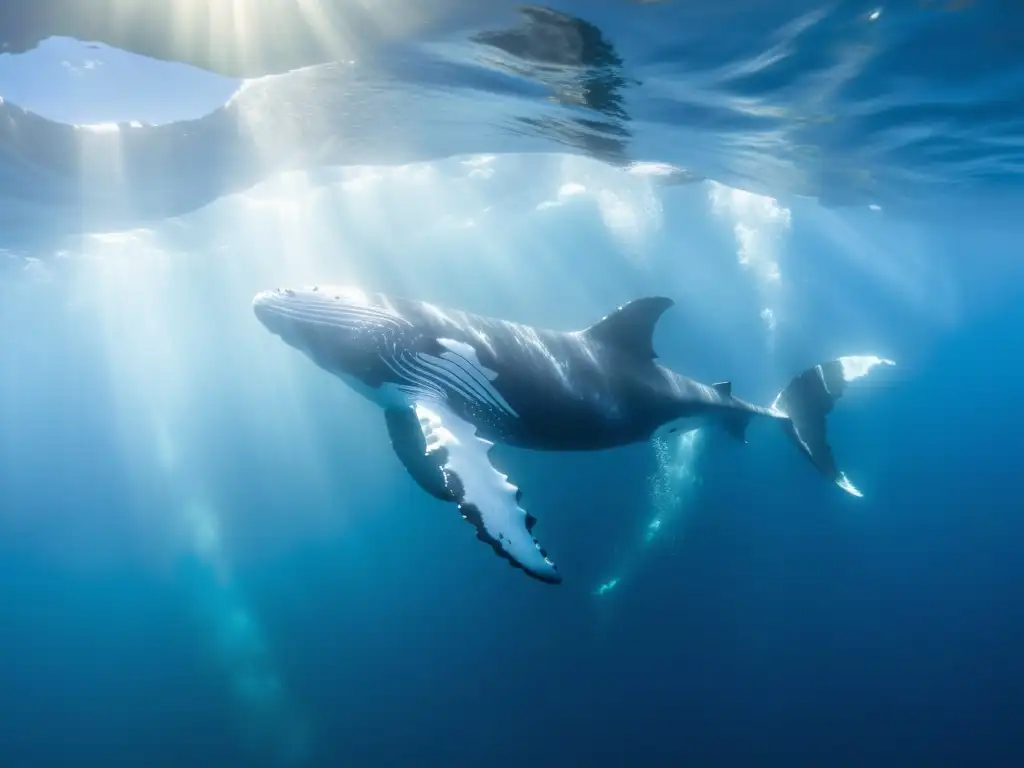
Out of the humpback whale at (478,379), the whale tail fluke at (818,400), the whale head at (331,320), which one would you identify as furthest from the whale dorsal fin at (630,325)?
the whale tail fluke at (818,400)

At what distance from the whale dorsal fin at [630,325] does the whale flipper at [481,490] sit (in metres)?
2.82

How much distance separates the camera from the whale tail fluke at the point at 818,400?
1208 centimetres

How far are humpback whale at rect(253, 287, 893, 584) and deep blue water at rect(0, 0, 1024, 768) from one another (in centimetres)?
526

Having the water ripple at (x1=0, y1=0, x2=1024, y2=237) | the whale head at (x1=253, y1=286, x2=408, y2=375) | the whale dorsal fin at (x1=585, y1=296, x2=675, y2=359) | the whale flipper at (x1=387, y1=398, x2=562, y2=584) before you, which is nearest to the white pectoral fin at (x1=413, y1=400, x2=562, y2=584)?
the whale flipper at (x1=387, y1=398, x2=562, y2=584)

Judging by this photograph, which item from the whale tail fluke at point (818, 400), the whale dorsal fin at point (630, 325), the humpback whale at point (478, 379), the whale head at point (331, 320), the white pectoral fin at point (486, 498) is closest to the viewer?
the white pectoral fin at point (486, 498)

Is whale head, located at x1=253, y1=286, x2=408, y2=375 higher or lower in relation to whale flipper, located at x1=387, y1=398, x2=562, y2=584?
higher

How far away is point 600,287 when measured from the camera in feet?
205

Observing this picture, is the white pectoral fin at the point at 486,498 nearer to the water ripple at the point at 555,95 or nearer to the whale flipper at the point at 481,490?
the whale flipper at the point at 481,490

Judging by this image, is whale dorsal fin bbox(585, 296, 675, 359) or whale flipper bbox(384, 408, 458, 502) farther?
whale dorsal fin bbox(585, 296, 675, 359)

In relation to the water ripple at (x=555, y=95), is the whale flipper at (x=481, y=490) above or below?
below

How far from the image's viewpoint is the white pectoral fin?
500cm

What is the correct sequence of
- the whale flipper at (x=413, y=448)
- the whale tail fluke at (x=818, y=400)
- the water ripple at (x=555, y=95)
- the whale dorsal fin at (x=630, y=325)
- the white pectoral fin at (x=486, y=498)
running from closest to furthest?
the white pectoral fin at (x=486, y=498) → the whale flipper at (x=413, y=448) → the whale dorsal fin at (x=630, y=325) → the water ripple at (x=555, y=95) → the whale tail fluke at (x=818, y=400)

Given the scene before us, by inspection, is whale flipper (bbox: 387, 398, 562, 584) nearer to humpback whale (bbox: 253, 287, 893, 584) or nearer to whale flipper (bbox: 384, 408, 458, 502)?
humpback whale (bbox: 253, 287, 893, 584)

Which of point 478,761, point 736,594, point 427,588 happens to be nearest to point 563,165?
point 736,594
